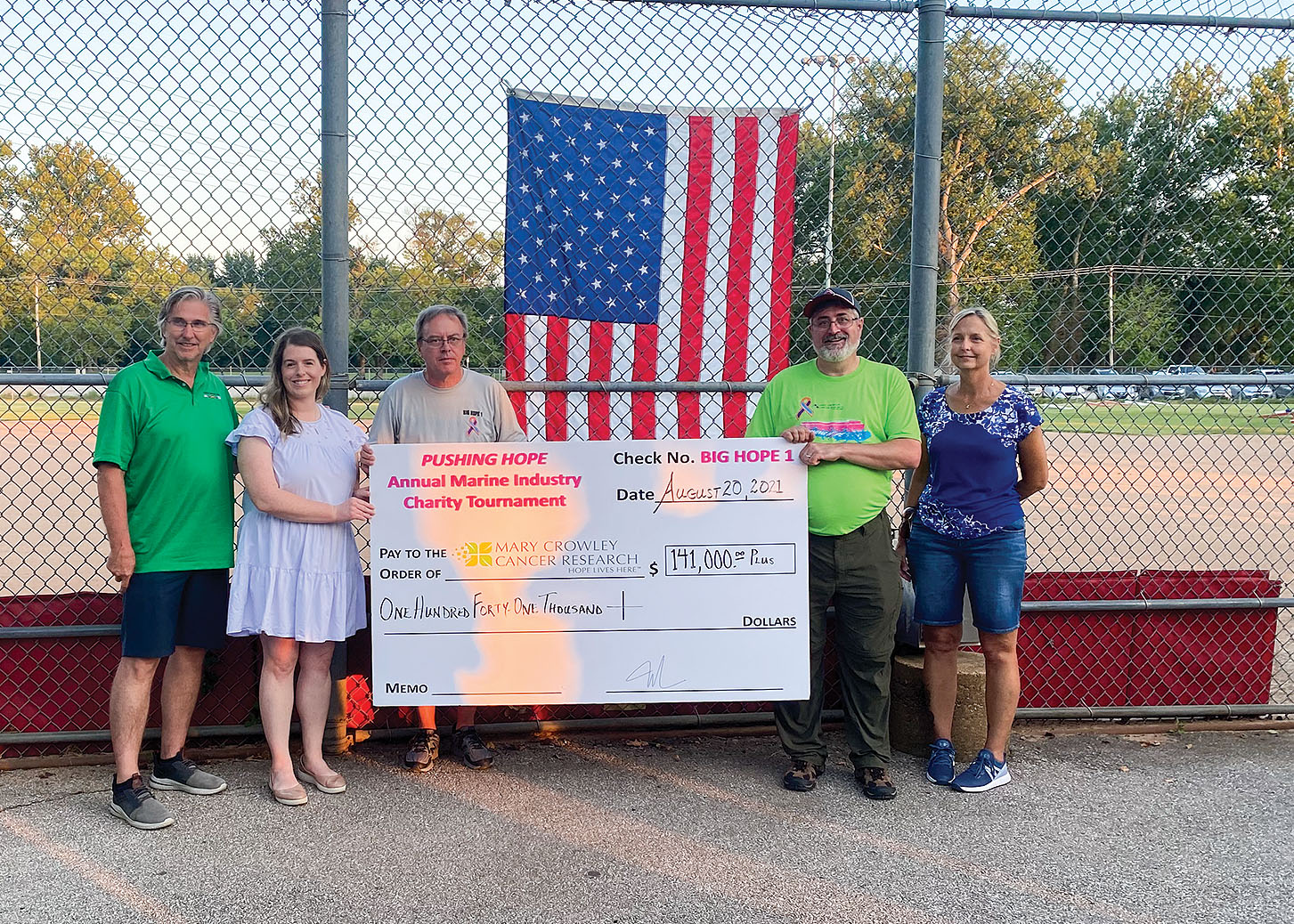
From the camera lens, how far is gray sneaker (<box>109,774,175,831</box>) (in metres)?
3.55

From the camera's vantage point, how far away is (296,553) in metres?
3.76

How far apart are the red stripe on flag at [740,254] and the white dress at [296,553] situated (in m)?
1.81

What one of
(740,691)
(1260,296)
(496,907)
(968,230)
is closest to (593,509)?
(740,691)

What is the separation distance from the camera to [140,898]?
121 inches

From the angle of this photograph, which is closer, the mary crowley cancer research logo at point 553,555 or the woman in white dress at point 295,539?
the woman in white dress at point 295,539

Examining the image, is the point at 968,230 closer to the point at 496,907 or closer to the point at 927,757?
the point at 927,757

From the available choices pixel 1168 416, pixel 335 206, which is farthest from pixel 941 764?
pixel 1168 416

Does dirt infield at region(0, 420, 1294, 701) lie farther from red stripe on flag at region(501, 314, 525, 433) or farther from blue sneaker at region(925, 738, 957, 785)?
blue sneaker at region(925, 738, 957, 785)

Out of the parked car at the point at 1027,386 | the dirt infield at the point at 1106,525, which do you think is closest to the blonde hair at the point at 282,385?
the dirt infield at the point at 1106,525

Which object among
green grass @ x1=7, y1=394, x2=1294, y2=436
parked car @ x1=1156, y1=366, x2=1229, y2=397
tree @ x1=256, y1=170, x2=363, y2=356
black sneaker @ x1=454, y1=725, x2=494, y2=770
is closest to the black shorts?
green grass @ x1=7, y1=394, x2=1294, y2=436

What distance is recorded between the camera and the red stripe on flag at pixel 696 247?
4.50 m

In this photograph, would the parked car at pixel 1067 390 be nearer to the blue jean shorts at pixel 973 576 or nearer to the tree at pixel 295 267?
the blue jean shorts at pixel 973 576

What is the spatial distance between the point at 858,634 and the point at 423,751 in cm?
183

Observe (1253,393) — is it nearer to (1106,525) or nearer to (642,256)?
(642,256)
